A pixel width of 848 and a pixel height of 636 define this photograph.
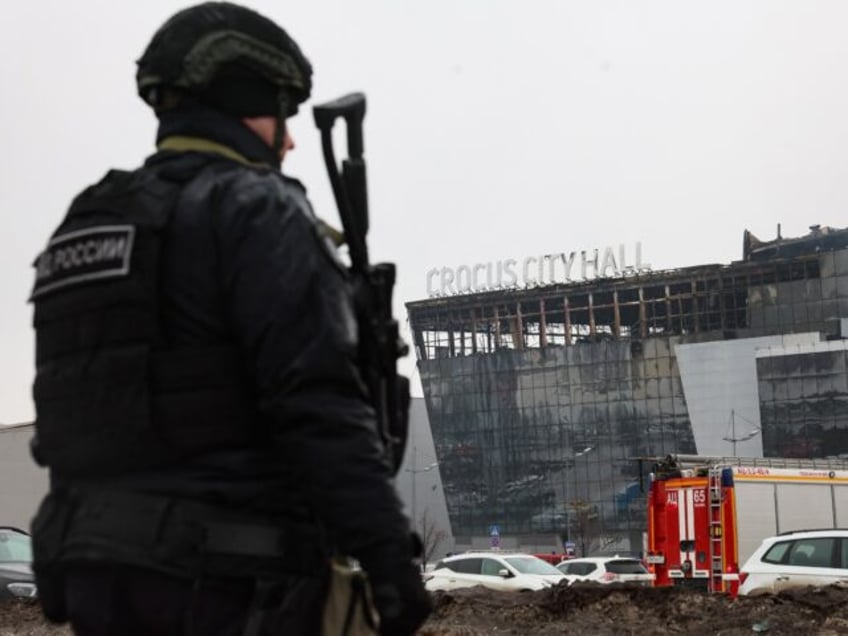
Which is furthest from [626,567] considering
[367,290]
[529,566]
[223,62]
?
[223,62]

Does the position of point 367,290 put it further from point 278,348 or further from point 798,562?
point 798,562

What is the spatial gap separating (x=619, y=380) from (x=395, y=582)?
100716 millimetres

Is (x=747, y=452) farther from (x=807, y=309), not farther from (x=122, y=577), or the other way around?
(x=122, y=577)

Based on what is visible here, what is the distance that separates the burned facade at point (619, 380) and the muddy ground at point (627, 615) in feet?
252

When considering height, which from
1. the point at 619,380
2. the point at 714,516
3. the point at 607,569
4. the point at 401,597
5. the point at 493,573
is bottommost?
the point at 607,569

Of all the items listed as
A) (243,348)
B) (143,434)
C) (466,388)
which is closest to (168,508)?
(143,434)

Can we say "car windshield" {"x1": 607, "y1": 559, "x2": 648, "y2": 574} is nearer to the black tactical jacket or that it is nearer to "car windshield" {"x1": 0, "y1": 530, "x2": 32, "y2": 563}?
"car windshield" {"x1": 0, "y1": 530, "x2": 32, "y2": 563}

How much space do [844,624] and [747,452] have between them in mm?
82997

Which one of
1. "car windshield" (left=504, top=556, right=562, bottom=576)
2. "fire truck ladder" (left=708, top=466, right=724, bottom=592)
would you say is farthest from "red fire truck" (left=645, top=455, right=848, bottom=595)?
"car windshield" (left=504, top=556, right=562, bottom=576)

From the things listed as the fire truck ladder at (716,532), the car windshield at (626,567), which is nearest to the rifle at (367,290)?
the fire truck ladder at (716,532)

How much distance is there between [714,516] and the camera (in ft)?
71.8

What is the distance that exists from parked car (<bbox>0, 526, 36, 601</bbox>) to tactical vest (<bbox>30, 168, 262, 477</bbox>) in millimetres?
12420

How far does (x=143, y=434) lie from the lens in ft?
7.32

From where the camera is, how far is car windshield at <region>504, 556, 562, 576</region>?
25609mm
